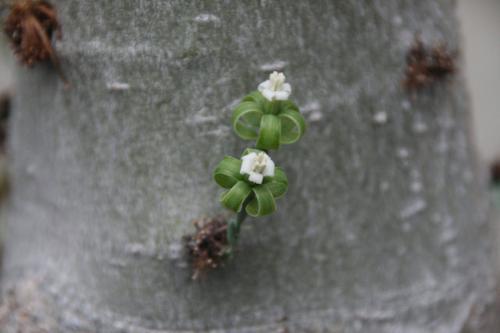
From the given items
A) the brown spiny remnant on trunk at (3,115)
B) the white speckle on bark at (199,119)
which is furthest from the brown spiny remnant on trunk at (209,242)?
the brown spiny remnant on trunk at (3,115)

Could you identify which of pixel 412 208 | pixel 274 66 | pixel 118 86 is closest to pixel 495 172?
pixel 412 208

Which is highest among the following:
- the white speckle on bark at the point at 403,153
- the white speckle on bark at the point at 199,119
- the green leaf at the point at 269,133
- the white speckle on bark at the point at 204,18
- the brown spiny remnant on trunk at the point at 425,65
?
the brown spiny remnant on trunk at the point at 425,65

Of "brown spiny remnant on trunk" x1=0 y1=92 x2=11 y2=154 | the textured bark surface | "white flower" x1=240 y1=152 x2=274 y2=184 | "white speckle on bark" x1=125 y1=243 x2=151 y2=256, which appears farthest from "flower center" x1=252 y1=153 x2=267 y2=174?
"brown spiny remnant on trunk" x1=0 y1=92 x2=11 y2=154

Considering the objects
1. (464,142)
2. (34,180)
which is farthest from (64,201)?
(464,142)

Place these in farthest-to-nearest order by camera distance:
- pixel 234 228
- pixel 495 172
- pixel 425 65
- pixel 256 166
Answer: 1. pixel 495 172
2. pixel 425 65
3. pixel 234 228
4. pixel 256 166

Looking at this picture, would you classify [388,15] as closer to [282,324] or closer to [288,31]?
[288,31]

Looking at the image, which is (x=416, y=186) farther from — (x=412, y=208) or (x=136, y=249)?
(x=136, y=249)

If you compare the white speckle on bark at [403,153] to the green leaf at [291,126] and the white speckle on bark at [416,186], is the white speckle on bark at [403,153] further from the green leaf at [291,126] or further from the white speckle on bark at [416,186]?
the green leaf at [291,126]
